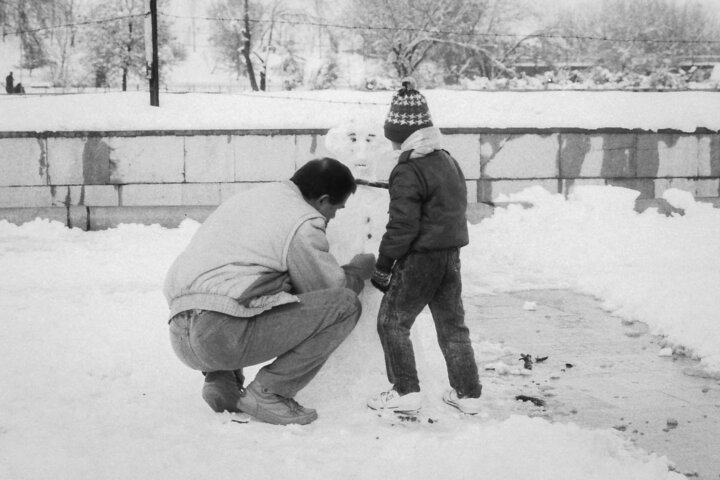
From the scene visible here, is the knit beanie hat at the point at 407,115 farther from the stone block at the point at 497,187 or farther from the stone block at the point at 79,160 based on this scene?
the stone block at the point at 79,160

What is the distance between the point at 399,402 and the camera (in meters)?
3.93

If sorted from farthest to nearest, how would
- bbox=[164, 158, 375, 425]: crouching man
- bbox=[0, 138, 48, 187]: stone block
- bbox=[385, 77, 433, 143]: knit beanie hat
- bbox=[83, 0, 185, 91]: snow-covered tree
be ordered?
bbox=[83, 0, 185, 91]: snow-covered tree → bbox=[0, 138, 48, 187]: stone block → bbox=[385, 77, 433, 143]: knit beanie hat → bbox=[164, 158, 375, 425]: crouching man

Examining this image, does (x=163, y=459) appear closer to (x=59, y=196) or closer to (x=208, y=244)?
(x=208, y=244)

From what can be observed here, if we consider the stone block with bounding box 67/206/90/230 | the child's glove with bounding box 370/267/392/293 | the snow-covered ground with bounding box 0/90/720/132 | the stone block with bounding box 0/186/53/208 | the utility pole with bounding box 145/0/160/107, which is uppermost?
the utility pole with bounding box 145/0/160/107

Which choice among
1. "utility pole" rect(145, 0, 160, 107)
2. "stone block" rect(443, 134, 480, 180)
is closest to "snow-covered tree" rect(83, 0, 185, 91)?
"utility pole" rect(145, 0, 160, 107)

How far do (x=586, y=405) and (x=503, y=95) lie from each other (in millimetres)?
11034

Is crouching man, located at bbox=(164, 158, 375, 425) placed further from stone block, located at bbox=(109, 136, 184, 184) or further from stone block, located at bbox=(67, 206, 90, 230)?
stone block, located at bbox=(109, 136, 184, 184)

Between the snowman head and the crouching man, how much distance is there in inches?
18.7

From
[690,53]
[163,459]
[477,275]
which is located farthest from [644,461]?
[690,53]

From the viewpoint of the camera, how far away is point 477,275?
331 inches

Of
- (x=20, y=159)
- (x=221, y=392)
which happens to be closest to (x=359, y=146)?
(x=221, y=392)

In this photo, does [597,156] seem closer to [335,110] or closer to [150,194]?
[335,110]

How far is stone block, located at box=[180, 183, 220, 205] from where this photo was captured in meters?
12.2

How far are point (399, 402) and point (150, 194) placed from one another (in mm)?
9130
